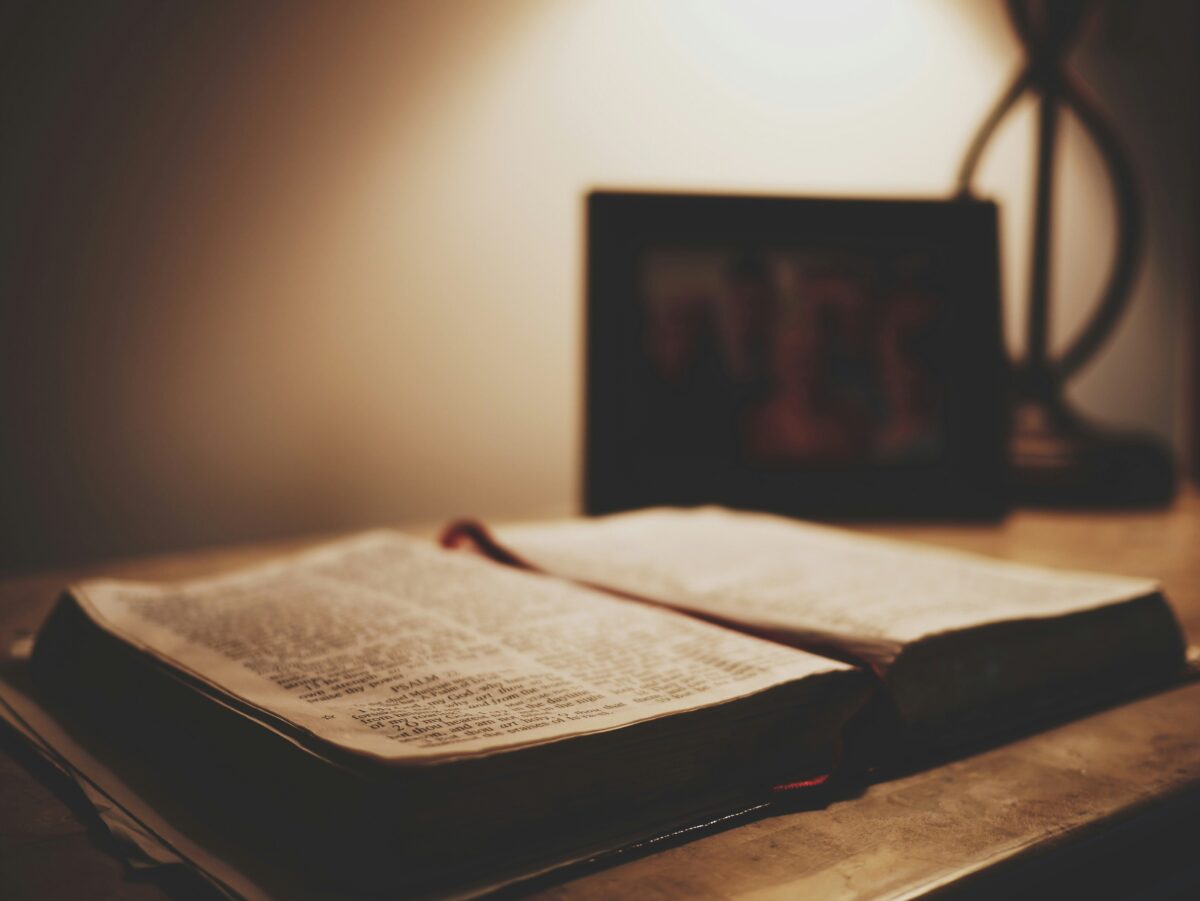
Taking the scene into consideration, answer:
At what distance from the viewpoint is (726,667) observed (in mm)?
393

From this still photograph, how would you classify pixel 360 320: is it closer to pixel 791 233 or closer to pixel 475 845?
pixel 791 233

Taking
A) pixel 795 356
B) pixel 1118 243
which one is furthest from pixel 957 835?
pixel 1118 243

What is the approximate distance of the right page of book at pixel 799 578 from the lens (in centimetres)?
47

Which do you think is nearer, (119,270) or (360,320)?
(119,270)

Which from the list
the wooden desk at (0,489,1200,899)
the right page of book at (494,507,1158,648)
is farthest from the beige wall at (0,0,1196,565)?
the wooden desk at (0,489,1200,899)

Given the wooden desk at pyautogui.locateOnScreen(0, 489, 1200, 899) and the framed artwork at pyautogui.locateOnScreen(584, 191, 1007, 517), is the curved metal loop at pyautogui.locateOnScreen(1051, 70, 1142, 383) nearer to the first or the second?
the framed artwork at pyautogui.locateOnScreen(584, 191, 1007, 517)

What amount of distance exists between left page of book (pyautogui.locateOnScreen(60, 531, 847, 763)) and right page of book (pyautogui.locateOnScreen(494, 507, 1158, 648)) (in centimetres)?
5

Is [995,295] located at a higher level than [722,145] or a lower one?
lower

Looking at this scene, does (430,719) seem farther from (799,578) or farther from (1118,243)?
(1118,243)

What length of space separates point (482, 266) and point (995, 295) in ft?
1.68

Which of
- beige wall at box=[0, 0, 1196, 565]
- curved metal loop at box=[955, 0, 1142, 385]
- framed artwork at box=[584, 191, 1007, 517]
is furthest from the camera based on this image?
curved metal loop at box=[955, 0, 1142, 385]

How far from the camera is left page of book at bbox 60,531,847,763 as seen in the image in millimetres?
337

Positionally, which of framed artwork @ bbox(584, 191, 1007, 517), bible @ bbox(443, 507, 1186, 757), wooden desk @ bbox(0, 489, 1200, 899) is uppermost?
framed artwork @ bbox(584, 191, 1007, 517)

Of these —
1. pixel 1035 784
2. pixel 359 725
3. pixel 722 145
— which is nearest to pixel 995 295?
pixel 722 145
